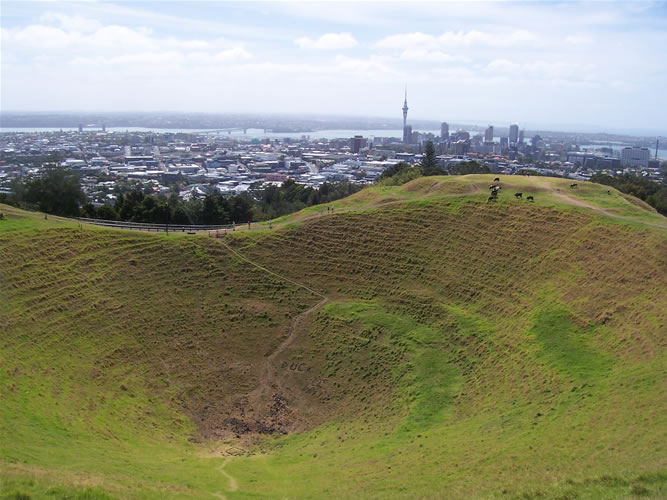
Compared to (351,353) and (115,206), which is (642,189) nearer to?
(351,353)

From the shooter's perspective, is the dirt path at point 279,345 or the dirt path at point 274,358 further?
the dirt path at point 279,345

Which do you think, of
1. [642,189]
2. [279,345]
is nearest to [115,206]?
[279,345]

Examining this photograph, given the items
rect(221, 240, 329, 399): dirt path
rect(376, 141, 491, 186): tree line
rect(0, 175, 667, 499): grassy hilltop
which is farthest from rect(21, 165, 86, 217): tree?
rect(376, 141, 491, 186): tree line

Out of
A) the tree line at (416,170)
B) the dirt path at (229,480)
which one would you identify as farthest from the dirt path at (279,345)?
the tree line at (416,170)

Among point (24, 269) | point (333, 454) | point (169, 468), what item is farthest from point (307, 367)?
point (24, 269)

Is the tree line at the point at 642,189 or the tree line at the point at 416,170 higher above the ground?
the tree line at the point at 416,170

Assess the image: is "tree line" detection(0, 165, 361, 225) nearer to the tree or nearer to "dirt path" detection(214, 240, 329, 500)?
the tree

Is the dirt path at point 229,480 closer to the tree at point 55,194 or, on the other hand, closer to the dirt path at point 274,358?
the dirt path at point 274,358
